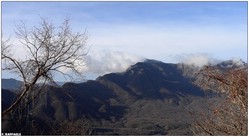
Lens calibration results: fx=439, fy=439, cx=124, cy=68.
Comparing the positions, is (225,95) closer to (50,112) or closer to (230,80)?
(230,80)

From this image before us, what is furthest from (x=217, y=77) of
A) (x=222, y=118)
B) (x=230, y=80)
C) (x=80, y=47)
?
(x=80, y=47)

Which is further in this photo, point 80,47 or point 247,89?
point 80,47

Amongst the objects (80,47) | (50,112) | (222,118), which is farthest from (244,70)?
(50,112)

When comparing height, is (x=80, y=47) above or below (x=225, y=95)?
above

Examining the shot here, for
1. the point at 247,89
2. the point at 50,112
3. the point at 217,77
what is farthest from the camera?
the point at 50,112

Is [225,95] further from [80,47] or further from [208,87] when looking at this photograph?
[80,47]

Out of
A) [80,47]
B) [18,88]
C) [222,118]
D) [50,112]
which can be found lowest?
[50,112]

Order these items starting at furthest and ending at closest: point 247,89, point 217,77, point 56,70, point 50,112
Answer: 1. point 50,112
2. point 56,70
3. point 217,77
4. point 247,89
